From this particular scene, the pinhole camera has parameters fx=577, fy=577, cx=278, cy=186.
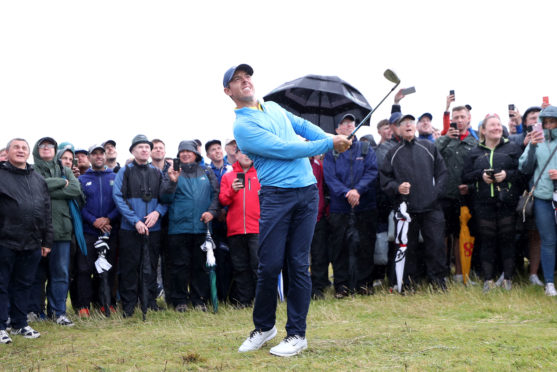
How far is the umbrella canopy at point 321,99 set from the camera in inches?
379

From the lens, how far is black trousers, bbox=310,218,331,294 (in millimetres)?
9469

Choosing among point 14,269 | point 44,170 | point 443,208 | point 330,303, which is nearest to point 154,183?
point 44,170

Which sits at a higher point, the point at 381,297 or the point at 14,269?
the point at 14,269

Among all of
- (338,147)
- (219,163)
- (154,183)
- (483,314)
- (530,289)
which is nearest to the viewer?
(338,147)

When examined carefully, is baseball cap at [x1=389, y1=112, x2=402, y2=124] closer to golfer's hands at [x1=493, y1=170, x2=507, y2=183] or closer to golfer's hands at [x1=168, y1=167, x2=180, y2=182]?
golfer's hands at [x1=493, y1=170, x2=507, y2=183]

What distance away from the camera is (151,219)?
880 centimetres

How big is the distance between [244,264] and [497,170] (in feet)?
13.5

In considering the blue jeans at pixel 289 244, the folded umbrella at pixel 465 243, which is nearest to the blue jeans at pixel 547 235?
the folded umbrella at pixel 465 243

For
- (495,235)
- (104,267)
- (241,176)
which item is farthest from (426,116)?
(104,267)

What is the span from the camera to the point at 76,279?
9.22 meters

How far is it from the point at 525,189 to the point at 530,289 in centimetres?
154

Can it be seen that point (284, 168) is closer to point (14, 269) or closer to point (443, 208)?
point (14, 269)

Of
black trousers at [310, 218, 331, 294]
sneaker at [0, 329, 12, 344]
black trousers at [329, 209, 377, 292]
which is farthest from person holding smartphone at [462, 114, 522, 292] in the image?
sneaker at [0, 329, 12, 344]

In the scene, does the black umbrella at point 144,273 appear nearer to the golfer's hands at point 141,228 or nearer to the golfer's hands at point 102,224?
the golfer's hands at point 141,228
